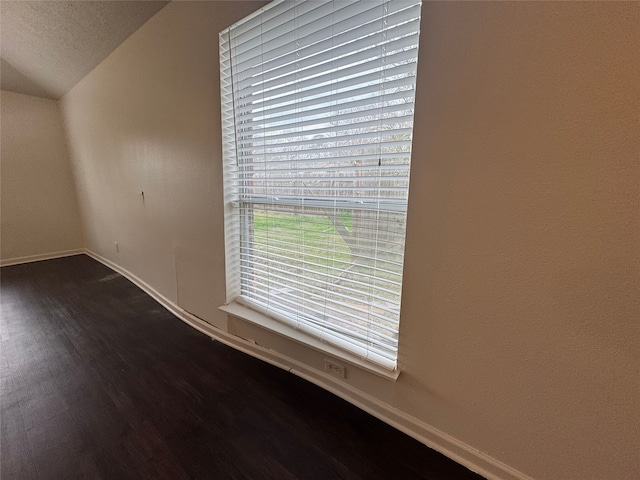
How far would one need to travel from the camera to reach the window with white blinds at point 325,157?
1121 millimetres

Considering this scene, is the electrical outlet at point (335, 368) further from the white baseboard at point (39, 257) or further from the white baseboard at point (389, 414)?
the white baseboard at point (39, 257)

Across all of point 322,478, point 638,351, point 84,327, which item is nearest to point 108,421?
point 322,478

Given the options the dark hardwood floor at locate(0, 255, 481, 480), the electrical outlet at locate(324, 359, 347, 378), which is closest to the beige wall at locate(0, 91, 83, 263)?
the dark hardwood floor at locate(0, 255, 481, 480)

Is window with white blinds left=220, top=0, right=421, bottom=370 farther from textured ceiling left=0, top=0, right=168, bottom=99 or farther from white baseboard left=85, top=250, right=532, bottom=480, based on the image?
Answer: textured ceiling left=0, top=0, right=168, bottom=99

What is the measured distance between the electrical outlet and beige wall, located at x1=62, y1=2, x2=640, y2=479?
87 mm

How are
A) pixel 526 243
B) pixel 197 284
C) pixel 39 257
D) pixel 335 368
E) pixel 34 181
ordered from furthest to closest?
1. pixel 39 257
2. pixel 34 181
3. pixel 197 284
4. pixel 335 368
5. pixel 526 243

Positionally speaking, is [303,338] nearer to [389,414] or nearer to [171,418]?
[389,414]

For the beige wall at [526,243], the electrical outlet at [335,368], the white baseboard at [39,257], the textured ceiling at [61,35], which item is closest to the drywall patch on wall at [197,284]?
Result: the electrical outlet at [335,368]

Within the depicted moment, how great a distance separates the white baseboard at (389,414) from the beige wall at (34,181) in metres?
3.99

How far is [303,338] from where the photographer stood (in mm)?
1542

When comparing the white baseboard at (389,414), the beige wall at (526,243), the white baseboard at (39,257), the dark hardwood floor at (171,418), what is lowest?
the dark hardwood floor at (171,418)

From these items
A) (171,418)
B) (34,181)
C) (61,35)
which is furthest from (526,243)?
(34,181)

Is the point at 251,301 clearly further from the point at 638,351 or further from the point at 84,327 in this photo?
the point at 638,351

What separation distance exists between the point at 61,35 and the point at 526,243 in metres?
4.03
